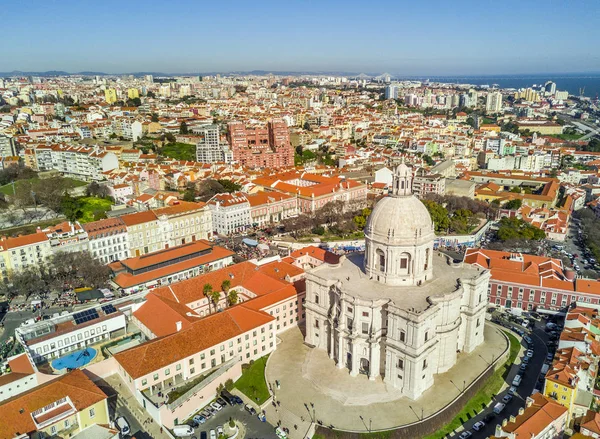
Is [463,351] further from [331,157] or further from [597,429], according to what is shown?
[331,157]

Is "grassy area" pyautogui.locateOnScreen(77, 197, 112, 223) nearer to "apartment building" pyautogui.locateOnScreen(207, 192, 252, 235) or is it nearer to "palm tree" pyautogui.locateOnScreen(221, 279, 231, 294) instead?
"apartment building" pyautogui.locateOnScreen(207, 192, 252, 235)

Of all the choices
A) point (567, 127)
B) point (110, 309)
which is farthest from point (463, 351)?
point (567, 127)

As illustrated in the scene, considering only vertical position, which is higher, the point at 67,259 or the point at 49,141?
the point at 49,141

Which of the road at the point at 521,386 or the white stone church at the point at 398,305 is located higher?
the white stone church at the point at 398,305

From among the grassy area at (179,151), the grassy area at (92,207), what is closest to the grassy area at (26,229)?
the grassy area at (92,207)

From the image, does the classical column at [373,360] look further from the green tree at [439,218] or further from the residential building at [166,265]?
the green tree at [439,218]

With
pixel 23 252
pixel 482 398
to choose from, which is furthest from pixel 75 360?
pixel 482 398
